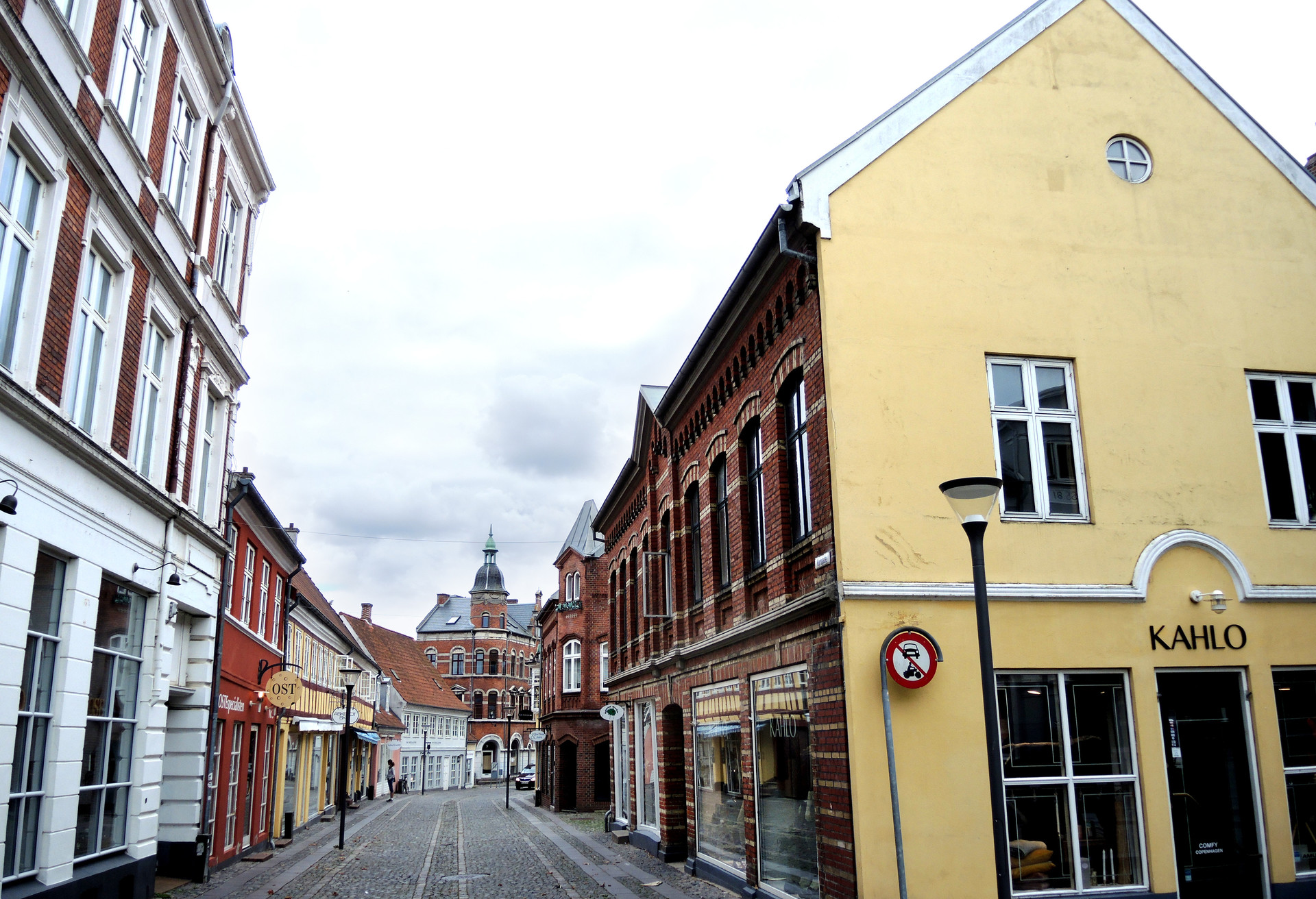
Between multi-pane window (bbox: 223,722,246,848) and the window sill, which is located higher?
the window sill

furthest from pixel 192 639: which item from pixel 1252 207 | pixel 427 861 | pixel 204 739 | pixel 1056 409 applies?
pixel 1252 207

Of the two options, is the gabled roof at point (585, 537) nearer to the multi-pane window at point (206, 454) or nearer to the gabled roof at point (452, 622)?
the multi-pane window at point (206, 454)

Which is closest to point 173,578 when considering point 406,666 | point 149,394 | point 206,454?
point 149,394

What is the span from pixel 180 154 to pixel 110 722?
7.31m

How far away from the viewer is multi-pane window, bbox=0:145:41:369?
8555mm

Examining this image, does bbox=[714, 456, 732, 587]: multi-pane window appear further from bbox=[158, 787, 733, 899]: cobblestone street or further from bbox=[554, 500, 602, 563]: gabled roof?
bbox=[554, 500, 602, 563]: gabled roof

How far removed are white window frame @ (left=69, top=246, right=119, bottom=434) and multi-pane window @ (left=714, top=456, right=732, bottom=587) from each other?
27.8 feet

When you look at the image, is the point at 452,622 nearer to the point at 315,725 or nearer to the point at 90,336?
the point at 315,725

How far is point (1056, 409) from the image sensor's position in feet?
38.3

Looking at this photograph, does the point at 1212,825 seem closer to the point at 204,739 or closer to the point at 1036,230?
the point at 1036,230

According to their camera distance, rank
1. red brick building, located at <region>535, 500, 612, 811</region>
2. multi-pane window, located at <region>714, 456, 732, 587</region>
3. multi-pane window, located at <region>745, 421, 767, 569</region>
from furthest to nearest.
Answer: red brick building, located at <region>535, 500, 612, 811</region>
multi-pane window, located at <region>714, 456, 732, 587</region>
multi-pane window, located at <region>745, 421, 767, 569</region>

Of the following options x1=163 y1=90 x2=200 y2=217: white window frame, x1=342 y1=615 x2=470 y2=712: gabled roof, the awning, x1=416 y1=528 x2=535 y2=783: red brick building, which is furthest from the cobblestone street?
x1=416 y1=528 x2=535 y2=783: red brick building

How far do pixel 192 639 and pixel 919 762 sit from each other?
1102cm

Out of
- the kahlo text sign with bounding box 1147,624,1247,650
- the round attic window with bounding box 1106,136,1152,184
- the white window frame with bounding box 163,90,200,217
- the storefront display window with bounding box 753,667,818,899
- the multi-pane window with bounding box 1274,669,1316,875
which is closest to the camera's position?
the multi-pane window with bounding box 1274,669,1316,875
